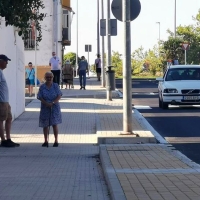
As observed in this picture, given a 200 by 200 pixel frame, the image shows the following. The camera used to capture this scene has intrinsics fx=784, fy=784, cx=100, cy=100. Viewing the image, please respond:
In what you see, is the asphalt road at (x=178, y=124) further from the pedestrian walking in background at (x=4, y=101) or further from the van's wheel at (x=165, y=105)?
the pedestrian walking in background at (x=4, y=101)

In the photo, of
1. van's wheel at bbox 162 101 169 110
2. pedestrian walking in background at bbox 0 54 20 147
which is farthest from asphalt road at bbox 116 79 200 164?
pedestrian walking in background at bbox 0 54 20 147

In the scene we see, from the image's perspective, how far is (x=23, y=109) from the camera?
85.4ft

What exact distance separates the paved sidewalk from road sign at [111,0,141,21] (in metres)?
2.61

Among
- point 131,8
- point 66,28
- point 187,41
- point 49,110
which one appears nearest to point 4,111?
point 49,110

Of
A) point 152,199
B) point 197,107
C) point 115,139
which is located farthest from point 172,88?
point 152,199

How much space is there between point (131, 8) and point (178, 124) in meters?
5.54

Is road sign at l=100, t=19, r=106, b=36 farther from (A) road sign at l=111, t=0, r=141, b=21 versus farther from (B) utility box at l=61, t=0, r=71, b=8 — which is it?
(B) utility box at l=61, t=0, r=71, b=8

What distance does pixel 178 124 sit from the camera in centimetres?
2178

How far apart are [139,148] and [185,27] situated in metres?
60.9

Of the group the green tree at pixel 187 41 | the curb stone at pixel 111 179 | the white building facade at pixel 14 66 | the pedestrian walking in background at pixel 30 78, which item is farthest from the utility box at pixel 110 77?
the green tree at pixel 187 41

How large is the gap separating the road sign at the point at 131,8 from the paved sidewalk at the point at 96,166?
2.61 meters

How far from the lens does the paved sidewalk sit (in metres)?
10.4

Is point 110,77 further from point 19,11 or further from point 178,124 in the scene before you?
point 19,11

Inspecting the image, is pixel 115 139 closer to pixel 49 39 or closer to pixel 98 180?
pixel 98 180
